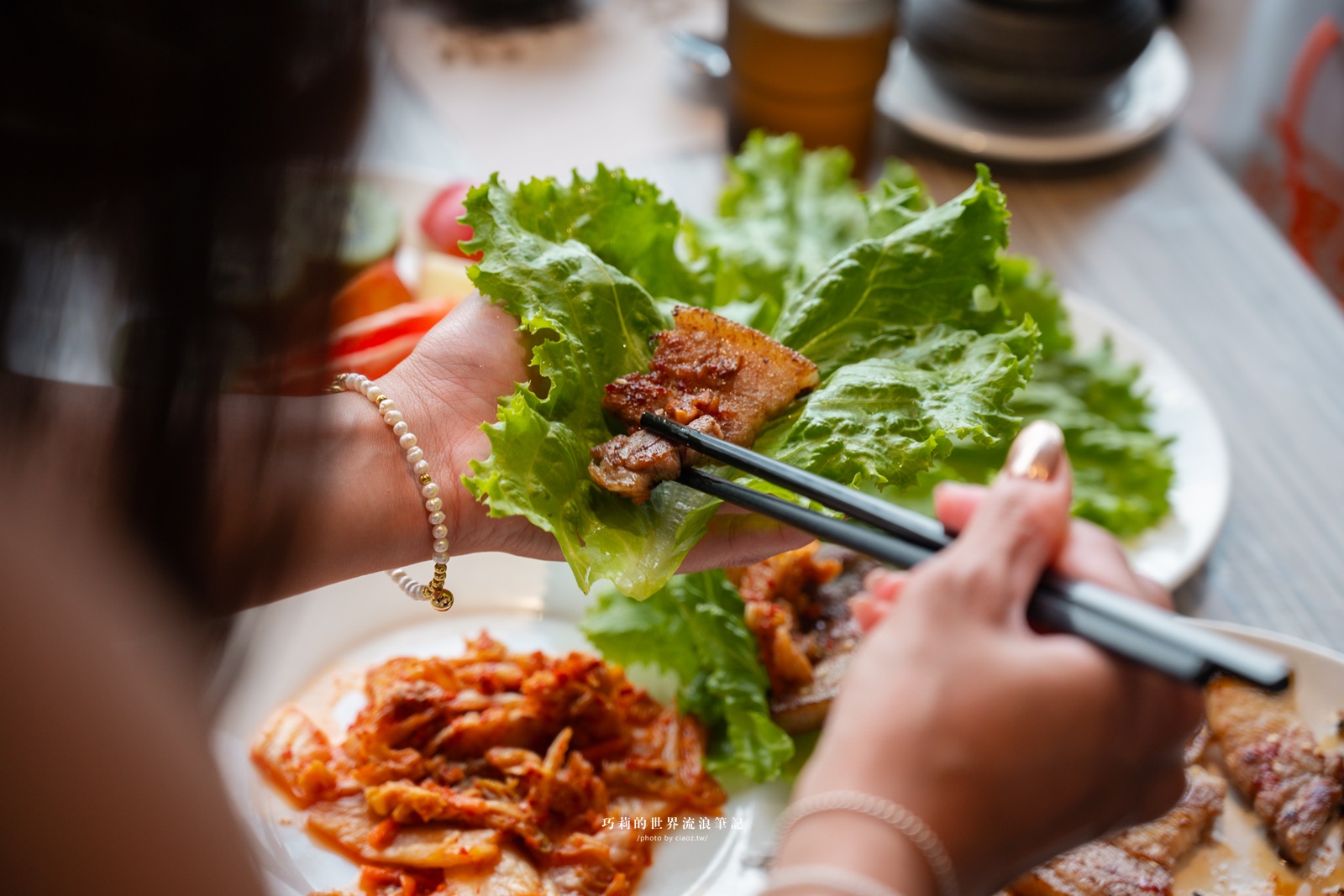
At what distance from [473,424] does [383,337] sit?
976 mm

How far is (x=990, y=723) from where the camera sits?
1.26m

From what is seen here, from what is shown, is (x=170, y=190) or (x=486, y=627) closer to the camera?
(x=170, y=190)

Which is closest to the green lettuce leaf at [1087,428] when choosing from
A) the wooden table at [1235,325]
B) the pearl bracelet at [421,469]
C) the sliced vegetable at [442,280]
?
the wooden table at [1235,325]

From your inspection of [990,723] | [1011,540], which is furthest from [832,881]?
[1011,540]

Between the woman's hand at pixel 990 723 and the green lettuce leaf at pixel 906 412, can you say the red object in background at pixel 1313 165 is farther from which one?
the woman's hand at pixel 990 723

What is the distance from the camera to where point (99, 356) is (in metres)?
1.27

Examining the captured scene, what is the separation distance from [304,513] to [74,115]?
0.62 meters

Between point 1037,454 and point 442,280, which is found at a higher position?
point 1037,454

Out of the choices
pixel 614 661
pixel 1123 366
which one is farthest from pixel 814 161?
pixel 614 661

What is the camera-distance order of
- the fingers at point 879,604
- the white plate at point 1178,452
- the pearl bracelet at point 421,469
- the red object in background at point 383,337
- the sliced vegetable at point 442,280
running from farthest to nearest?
the sliced vegetable at point 442,280
the red object in background at point 383,337
the white plate at point 1178,452
the pearl bracelet at point 421,469
the fingers at point 879,604

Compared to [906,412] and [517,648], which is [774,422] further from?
[517,648]

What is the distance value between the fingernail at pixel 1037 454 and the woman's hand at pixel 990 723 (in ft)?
0.08

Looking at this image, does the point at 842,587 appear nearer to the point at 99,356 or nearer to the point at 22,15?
the point at 99,356

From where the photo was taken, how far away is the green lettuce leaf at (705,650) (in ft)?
7.22
